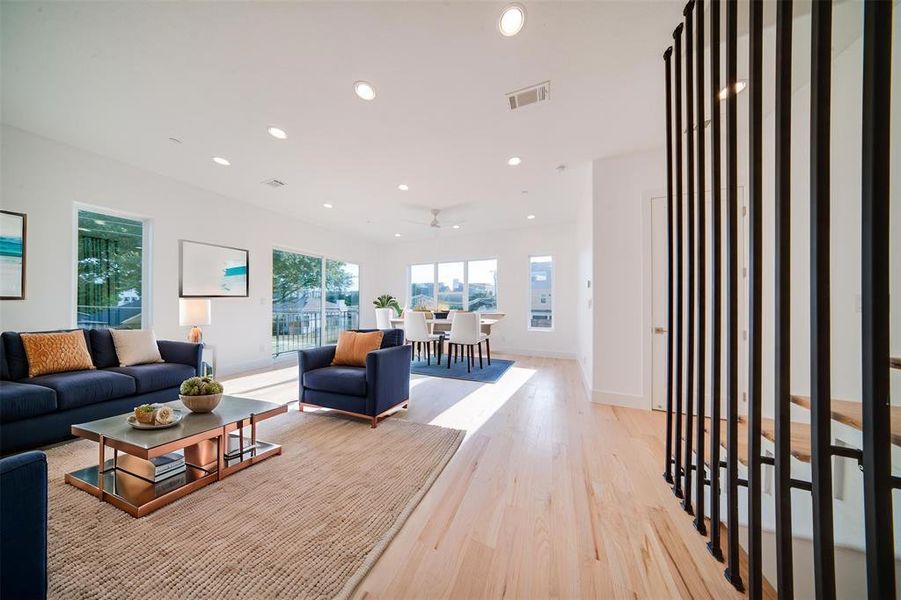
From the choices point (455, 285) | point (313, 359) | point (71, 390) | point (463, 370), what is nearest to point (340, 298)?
point (455, 285)

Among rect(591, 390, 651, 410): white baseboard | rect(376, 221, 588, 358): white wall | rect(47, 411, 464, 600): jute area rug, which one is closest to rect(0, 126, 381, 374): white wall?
rect(47, 411, 464, 600): jute area rug

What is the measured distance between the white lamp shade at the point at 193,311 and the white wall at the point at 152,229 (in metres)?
0.22

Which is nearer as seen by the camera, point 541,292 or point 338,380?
point 338,380

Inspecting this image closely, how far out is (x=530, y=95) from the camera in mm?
2326

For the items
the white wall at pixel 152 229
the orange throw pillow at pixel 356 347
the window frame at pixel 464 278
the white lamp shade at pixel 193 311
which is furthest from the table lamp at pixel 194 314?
the window frame at pixel 464 278

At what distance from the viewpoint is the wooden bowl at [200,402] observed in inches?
77.5

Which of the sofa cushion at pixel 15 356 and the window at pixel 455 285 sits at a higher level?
the window at pixel 455 285

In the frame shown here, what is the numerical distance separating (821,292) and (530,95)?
215cm

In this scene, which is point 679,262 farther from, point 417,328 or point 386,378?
point 417,328

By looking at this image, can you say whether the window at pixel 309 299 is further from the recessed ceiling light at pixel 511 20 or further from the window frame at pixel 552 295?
the recessed ceiling light at pixel 511 20

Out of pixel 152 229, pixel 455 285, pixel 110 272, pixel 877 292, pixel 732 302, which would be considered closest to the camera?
pixel 877 292

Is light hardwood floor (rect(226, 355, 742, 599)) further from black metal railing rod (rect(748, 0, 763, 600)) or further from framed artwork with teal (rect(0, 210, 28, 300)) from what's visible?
framed artwork with teal (rect(0, 210, 28, 300))

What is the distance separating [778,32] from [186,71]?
322 centimetres

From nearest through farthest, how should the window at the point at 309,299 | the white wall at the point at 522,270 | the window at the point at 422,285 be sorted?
1. the window at the point at 309,299
2. the white wall at the point at 522,270
3. the window at the point at 422,285
